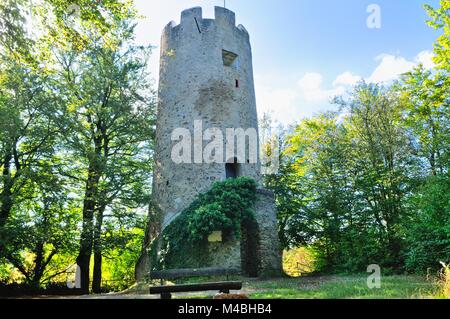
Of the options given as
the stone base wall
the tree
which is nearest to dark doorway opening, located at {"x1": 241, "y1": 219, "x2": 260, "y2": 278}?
the stone base wall

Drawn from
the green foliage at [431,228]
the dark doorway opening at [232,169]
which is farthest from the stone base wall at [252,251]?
the green foliage at [431,228]

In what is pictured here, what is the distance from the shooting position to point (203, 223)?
11.1 m

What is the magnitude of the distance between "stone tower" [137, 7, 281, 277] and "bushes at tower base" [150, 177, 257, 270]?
0.54 meters

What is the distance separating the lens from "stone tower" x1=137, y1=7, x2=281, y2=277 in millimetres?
12875

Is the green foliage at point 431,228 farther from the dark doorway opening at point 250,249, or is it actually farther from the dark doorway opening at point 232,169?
the dark doorway opening at point 232,169

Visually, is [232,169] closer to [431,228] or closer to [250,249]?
[250,249]

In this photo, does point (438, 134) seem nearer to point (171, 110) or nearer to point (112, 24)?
point (171, 110)

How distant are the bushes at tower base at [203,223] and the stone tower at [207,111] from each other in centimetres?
54

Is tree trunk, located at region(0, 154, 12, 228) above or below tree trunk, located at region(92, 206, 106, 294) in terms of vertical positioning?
above

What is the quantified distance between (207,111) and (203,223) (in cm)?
473

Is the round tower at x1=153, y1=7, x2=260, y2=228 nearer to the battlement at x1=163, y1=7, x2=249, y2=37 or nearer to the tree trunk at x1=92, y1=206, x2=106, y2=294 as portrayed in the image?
the battlement at x1=163, y1=7, x2=249, y2=37

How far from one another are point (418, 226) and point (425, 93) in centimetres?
583

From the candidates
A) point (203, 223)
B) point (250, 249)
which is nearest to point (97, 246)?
point (203, 223)
